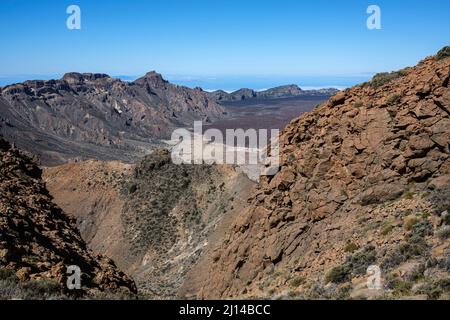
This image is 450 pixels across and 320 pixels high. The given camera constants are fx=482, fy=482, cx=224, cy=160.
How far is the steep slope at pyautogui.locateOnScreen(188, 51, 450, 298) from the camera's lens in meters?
14.1

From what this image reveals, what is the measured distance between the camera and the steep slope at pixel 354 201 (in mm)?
14102

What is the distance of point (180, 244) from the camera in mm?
36938

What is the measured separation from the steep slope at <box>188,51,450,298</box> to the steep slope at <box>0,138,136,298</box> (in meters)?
5.64

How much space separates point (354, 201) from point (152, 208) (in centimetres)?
2671

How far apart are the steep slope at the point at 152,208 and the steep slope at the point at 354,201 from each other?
1022 centimetres
